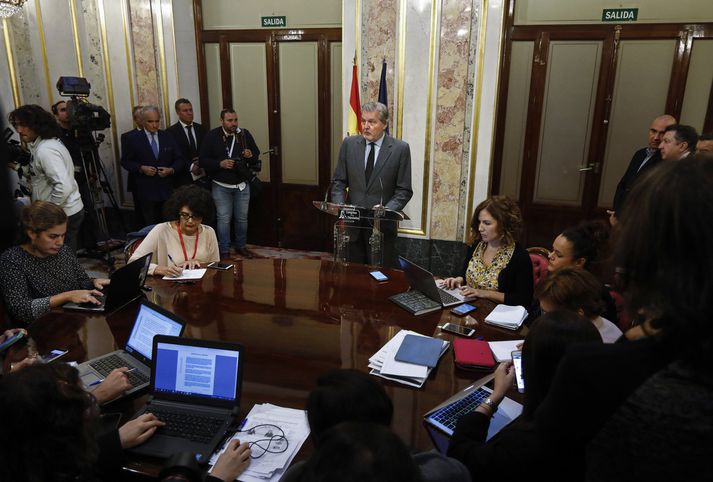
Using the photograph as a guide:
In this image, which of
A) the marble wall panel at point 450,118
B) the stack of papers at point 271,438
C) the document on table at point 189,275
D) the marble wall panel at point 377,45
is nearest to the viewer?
the stack of papers at point 271,438

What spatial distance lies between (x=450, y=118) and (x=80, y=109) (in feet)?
11.3

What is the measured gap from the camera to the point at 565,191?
206 inches

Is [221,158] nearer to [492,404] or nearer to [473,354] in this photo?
[473,354]

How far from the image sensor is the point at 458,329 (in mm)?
2316

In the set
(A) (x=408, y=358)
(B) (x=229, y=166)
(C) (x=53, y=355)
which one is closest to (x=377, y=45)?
(B) (x=229, y=166)

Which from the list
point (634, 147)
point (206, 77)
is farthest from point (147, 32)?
point (634, 147)

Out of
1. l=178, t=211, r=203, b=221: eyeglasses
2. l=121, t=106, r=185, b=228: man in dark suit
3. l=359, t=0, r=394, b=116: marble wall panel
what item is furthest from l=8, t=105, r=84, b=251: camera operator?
l=359, t=0, r=394, b=116: marble wall panel

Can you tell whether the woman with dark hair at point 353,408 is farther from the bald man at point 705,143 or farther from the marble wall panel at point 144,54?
the marble wall panel at point 144,54

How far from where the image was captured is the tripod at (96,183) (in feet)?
16.6

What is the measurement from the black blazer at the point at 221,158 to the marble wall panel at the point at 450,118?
1.95 metres

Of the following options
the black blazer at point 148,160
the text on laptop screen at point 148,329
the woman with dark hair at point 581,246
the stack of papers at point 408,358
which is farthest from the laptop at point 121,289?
the black blazer at point 148,160

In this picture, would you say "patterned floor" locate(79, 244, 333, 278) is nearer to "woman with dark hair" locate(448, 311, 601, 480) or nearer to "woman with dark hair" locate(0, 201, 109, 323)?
"woman with dark hair" locate(0, 201, 109, 323)

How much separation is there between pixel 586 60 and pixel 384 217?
288 cm

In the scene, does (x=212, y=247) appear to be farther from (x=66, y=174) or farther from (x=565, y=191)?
(x=565, y=191)
